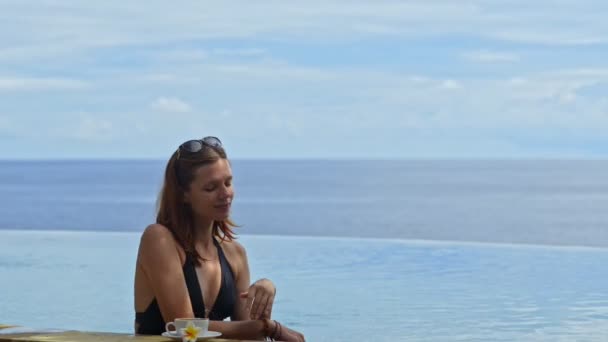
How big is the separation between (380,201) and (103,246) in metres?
21.0

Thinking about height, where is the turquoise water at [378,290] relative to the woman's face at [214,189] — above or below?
below

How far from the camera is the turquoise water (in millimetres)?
8281

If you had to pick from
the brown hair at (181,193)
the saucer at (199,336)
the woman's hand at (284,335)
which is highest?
the brown hair at (181,193)

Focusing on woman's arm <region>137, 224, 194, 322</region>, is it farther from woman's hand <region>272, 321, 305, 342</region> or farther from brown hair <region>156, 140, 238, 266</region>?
woman's hand <region>272, 321, 305, 342</region>

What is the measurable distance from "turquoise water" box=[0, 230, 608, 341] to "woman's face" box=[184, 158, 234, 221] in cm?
482

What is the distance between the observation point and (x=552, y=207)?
31.1 meters

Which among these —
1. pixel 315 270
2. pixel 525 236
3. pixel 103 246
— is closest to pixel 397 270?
pixel 315 270

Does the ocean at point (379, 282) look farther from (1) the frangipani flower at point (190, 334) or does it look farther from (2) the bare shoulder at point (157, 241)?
(1) the frangipani flower at point (190, 334)

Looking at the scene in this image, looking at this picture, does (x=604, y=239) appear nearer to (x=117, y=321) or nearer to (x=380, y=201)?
(x=117, y=321)

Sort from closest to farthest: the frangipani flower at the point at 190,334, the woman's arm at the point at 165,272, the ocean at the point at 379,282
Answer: the frangipani flower at the point at 190,334 → the woman's arm at the point at 165,272 → the ocean at the point at 379,282

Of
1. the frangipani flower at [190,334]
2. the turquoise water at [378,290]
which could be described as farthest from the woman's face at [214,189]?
the turquoise water at [378,290]

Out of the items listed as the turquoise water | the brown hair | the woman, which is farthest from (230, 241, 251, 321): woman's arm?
the turquoise water

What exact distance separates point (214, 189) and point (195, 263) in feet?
0.73

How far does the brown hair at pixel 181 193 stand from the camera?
3.21 meters
